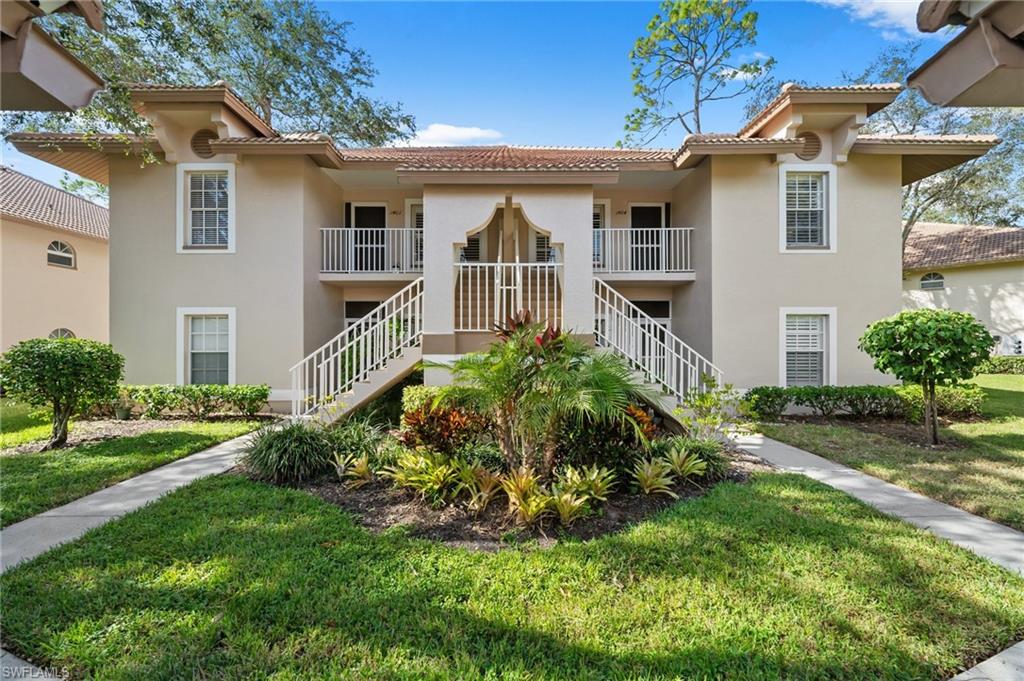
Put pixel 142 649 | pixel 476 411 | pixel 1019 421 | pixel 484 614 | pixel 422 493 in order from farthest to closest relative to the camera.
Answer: pixel 1019 421, pixel 476 411, pixel 422 493, pixel 484 614, pixel 142 649

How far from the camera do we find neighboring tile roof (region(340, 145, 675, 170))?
8414 mm

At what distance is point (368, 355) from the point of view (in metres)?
8.23

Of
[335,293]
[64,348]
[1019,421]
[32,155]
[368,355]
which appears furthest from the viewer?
[335,293]

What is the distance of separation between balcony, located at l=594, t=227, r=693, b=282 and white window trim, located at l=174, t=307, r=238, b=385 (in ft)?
27.5

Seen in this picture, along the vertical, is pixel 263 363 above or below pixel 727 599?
above

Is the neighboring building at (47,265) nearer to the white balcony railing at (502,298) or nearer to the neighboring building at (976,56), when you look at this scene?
the white balcony railing at (502,298)

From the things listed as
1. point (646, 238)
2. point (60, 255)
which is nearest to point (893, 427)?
point (646, 238)

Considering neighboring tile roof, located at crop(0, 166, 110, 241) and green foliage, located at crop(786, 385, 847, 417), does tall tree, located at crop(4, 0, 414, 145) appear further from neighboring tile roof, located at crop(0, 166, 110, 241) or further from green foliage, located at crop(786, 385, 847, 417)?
green foliage, located at crop(786, 385, 847, 417)

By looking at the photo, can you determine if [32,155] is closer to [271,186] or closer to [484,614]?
[271,186]

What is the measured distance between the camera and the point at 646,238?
12.1m

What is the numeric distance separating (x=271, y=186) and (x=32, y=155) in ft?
15.9

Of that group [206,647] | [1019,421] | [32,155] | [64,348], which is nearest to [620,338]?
[206,647]

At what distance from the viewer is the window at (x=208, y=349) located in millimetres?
10288

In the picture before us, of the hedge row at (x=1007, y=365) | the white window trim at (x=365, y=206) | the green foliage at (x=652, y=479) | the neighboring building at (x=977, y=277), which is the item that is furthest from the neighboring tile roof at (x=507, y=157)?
the hedge row at (x=1007, y=365)
